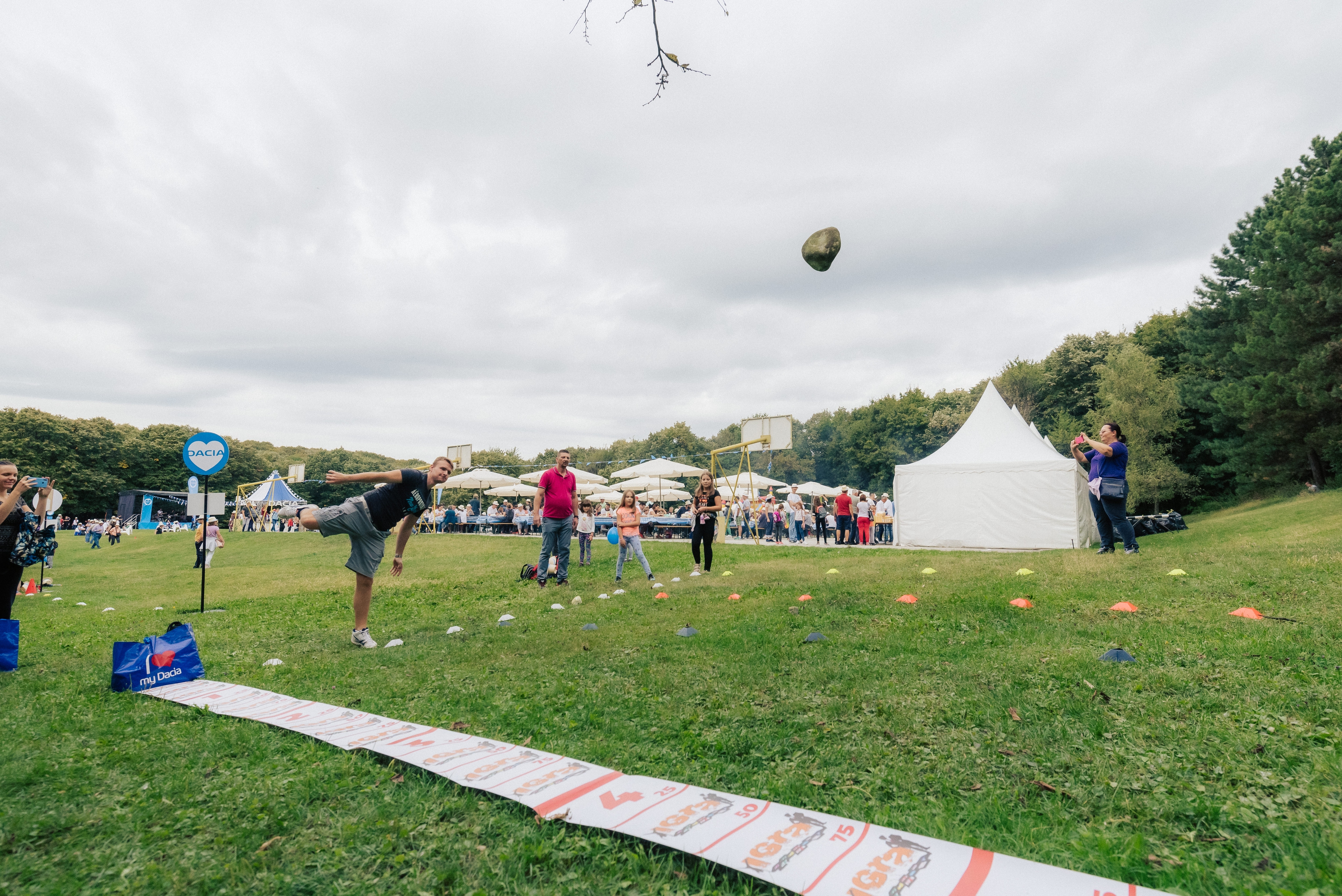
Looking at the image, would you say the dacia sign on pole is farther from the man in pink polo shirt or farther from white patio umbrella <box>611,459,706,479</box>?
white patio umbrella <box>611,459,706,479</box>

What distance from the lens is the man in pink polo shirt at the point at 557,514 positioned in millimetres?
9531

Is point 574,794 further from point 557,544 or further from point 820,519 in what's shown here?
point 820,519

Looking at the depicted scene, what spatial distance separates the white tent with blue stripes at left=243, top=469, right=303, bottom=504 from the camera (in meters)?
44.9

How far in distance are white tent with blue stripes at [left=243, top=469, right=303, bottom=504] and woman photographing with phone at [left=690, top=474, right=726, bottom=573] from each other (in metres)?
41.1

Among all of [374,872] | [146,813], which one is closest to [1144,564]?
[374,872]

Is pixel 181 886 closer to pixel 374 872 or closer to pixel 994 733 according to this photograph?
pixel 374 872

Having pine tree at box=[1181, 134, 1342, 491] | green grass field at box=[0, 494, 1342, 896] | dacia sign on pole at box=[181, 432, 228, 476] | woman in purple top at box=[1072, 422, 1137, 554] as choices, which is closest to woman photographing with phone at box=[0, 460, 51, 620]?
green grass field at box=[0, 494, 1342, 896]

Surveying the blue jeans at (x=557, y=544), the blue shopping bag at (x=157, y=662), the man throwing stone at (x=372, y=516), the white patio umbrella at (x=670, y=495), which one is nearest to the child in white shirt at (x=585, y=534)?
the blue jeans at (x=557, y=544)

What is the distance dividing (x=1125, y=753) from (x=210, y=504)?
38.0 feet

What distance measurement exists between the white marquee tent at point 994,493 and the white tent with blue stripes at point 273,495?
41.0 metres

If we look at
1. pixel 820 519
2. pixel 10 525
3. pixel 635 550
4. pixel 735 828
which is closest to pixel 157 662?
pixel 10 525

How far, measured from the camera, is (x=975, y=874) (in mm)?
1934

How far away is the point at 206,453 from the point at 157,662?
16.7 ft

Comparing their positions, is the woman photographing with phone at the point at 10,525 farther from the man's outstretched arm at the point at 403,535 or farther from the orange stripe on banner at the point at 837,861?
the orange stripe on banner at the point at 837,861
